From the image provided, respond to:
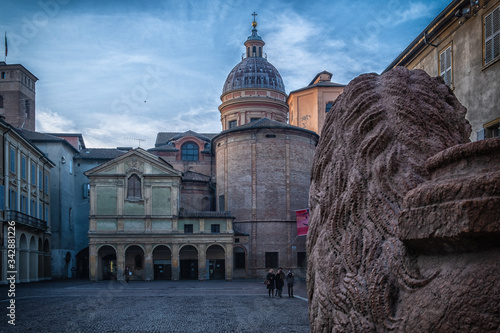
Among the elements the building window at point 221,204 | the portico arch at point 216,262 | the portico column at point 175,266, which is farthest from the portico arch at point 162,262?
the building window at point 221,204

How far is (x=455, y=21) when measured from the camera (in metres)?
16.4

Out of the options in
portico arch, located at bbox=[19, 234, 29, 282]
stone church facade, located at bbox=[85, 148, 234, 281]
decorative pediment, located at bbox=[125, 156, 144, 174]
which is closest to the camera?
Result: portico arch, located at bbox=[19, 234, 29, 282]

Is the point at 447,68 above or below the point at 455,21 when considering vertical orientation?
below

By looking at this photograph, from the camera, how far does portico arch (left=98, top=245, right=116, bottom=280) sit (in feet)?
136

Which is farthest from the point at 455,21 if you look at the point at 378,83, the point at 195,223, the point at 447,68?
the point at 195,223

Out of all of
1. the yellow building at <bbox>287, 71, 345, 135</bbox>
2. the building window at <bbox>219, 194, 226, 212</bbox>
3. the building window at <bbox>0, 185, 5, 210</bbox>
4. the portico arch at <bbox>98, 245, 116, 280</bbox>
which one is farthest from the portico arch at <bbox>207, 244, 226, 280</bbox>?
the building window at <bbox>0, 185, 5, 210</bbox>

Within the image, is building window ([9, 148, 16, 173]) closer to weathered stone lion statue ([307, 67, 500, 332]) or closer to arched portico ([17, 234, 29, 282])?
arched portico ([17, 234, 29, 282])

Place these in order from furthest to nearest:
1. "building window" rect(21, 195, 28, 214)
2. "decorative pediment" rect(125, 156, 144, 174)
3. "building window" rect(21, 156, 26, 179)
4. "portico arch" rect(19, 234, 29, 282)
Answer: "decorative pediment" rect(125, 156, 144, 174) → "building window" rect(21, 156, 26, 179) → "building window" rect(21, 195, 28, 214) → "portico arch" rect(19, 234, 29, 282)

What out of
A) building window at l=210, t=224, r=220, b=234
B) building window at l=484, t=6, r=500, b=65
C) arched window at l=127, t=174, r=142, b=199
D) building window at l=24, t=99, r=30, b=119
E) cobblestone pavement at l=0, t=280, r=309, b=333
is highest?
building window at l=24, t=99, r=30, b=119

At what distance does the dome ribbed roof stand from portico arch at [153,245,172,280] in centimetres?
2240

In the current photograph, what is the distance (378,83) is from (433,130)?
2.56ft

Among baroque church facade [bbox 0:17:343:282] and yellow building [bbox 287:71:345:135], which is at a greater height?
yellow building [bbox 287:71:345:135]

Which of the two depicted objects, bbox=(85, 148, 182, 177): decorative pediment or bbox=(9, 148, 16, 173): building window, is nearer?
bbox=(9, 148, 16, 173): building window

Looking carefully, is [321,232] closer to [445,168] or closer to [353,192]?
[353,192]
